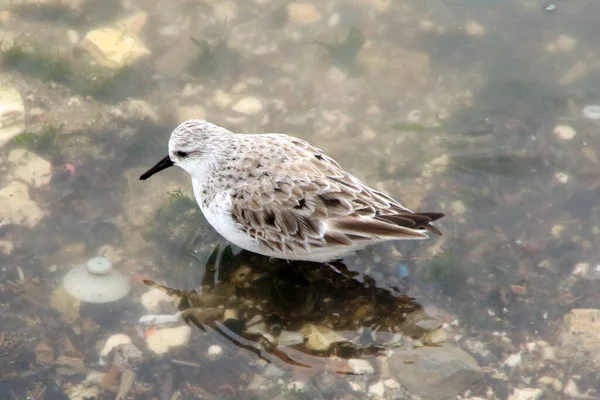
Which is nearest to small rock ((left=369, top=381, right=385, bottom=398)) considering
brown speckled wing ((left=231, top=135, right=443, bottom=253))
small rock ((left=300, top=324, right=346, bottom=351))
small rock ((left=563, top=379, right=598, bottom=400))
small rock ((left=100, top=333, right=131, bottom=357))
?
small rock ((left=300, top=324, right=346, bottom=351))

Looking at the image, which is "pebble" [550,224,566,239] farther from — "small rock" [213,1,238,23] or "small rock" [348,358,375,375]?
"small rock" [213,1,238,23]

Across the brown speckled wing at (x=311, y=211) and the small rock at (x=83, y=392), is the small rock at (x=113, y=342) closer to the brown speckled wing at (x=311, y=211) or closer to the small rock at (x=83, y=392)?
the small rock at (x=83, y=392)

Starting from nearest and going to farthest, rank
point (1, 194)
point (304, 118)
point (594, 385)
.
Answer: point (594, 385) < point (1, 194) < point (304, 118)

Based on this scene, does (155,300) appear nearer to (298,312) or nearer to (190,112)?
(298,312)

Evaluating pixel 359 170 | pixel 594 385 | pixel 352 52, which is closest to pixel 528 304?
pixel 594 385

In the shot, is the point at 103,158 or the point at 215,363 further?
the point at 103,158

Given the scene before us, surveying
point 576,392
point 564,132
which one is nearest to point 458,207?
point 564,132

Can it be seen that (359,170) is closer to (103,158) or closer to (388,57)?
(388,57)
